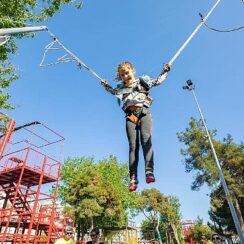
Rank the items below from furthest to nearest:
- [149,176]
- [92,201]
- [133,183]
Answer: [92,201]
[133,183]
[149,176]

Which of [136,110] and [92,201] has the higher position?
[92,201]

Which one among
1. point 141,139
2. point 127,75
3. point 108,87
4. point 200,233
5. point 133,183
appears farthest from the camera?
point 200,233

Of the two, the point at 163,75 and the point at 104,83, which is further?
the point at 104,83

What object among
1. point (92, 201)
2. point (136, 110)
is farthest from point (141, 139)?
point (92, 201)

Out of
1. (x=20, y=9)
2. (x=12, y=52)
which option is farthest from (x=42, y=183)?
(x=20, y=9)

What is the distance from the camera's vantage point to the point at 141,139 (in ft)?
15.4

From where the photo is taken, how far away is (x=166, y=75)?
521 cm

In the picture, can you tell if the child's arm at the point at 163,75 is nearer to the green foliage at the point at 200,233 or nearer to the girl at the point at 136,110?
the girl at the point at 136,110

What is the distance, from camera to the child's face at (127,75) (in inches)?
203

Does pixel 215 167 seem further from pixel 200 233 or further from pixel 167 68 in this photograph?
pixel 167 68

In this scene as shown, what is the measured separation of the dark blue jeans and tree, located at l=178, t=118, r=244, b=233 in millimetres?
→ 29079

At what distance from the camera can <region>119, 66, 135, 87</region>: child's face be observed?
515 cm

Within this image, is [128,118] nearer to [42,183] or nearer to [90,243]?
[90,243]

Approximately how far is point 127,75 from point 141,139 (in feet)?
4.14
